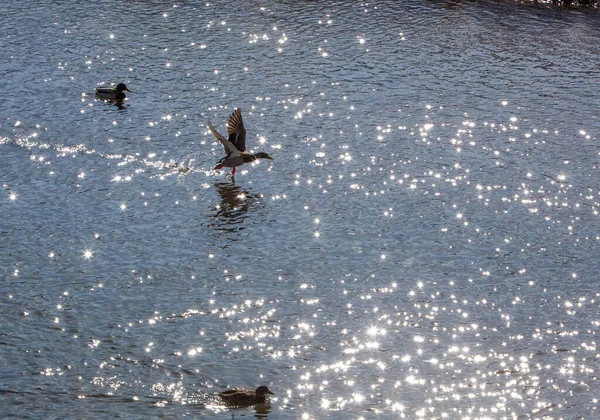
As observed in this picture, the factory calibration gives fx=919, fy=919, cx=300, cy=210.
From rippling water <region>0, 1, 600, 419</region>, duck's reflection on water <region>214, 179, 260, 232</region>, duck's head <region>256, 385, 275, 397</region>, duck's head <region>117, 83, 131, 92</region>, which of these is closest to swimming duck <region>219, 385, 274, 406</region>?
duck's head <region>256, 385, 275, 397</region>

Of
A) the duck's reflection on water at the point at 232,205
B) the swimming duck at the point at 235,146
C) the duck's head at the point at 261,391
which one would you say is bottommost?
the duck's reflection on water at the point at 232,205

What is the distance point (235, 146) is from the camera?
75.0 ft

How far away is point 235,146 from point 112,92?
17.8ft

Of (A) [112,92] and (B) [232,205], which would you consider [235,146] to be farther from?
(A) [112,92]

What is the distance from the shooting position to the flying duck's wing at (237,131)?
909 inches

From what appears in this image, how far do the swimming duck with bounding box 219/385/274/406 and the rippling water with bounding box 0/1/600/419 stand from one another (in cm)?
18

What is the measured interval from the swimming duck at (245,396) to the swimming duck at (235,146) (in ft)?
28.9

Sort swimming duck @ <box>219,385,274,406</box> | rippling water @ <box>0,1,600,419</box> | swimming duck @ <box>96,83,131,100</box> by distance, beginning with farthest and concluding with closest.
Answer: swimming duck @ <box>96,83,131,100</box>
rippling water @ <box>0,1,600,419</box>
swimming duck @ <box>219,385,274,406</box>

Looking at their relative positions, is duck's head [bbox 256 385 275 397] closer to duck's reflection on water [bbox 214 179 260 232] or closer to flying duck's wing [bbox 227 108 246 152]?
duck's reflection on water [bbox 214 179 260 232]

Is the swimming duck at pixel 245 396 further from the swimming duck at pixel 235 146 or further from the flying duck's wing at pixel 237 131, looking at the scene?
the flying duck's wing at pixel 237 131

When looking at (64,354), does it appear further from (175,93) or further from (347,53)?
(347,53)

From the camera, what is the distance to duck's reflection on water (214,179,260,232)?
2081cm

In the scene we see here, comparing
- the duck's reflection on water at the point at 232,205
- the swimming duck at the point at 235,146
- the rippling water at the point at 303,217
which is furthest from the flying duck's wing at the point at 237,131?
the duck's reflection on water at the point at 232,205

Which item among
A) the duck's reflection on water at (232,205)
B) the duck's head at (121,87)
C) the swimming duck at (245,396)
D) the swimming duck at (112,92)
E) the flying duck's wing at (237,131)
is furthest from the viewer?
the duck's head at (121,87)
